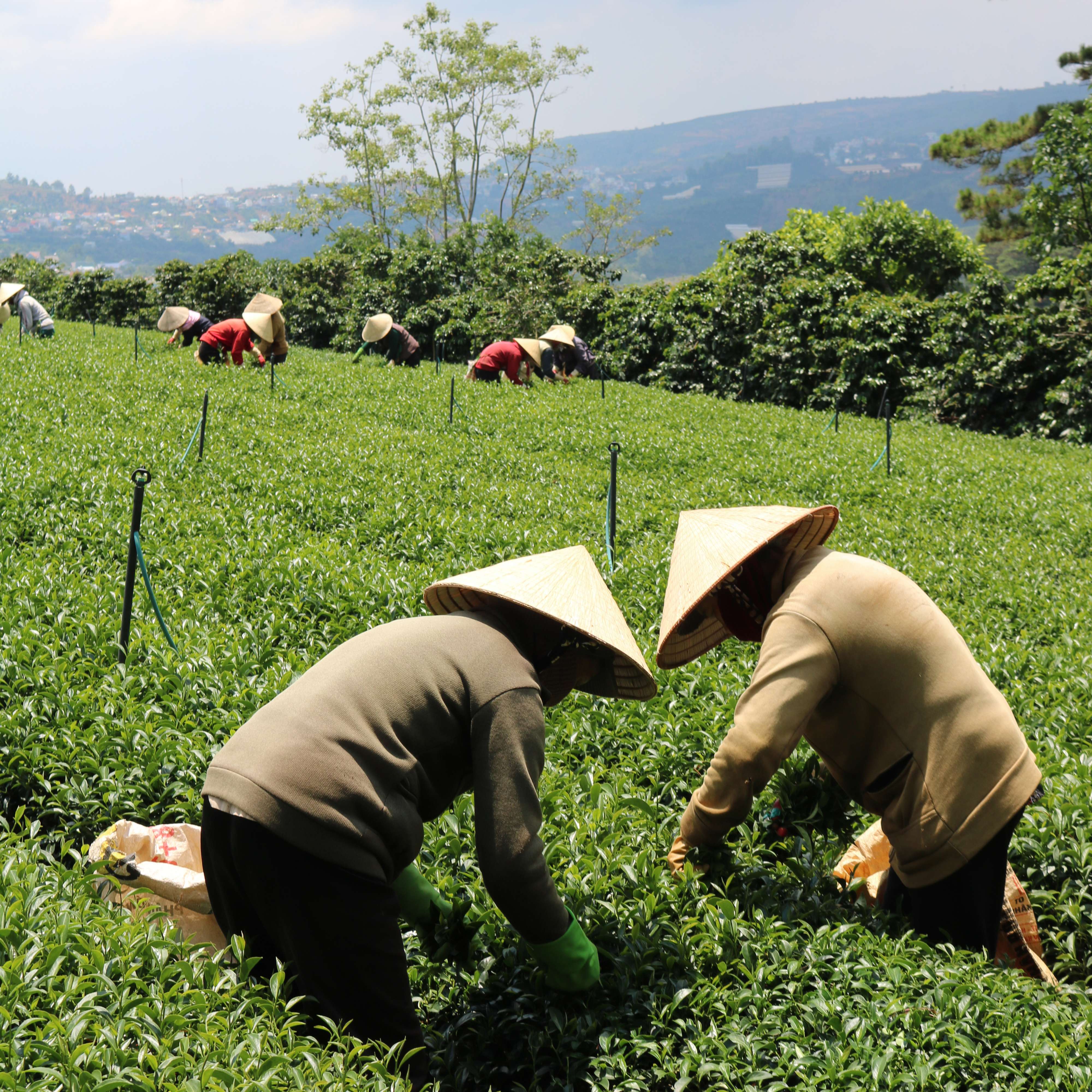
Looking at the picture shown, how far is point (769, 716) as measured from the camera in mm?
2664

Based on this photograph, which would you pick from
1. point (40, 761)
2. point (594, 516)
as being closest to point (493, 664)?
point (40, 761)

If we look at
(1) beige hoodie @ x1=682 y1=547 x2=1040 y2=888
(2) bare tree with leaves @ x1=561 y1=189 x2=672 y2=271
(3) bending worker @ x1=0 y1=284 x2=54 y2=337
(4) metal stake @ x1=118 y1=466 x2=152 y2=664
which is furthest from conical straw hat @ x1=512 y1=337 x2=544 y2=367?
(2) bare tree with leaves @ x1=561 y1=189 x2=672 y2=271

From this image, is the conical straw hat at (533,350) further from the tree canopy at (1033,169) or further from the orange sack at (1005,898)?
the orange sack at (1005,898)

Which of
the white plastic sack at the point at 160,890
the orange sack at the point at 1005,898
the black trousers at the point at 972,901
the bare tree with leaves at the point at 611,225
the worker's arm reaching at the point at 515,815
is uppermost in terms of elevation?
the bare tree with leaves at the point at 611,225

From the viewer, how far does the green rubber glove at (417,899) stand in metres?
2.83

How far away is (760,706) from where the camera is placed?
269 cm

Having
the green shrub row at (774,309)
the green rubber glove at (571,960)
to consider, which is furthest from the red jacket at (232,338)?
the green rubber glove at (571,960)

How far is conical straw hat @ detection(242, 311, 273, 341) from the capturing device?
1474 cm

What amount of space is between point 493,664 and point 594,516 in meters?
5.60

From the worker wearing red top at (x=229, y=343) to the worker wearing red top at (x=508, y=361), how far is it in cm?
394

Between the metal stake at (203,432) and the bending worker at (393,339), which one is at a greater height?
the bending worker at (393,339)

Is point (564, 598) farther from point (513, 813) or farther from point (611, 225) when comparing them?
point (611, 225)

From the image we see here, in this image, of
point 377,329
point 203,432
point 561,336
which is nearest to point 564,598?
point 203,432

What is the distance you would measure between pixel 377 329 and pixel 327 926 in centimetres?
1743
